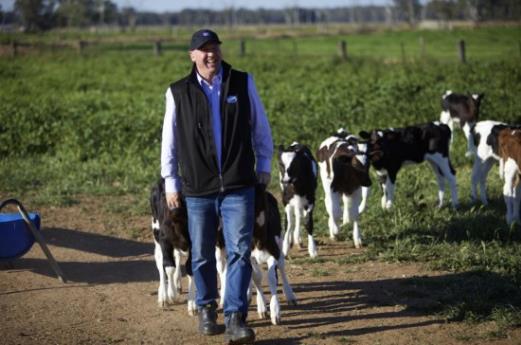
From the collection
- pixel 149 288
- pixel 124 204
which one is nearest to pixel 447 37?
pixel 124 204

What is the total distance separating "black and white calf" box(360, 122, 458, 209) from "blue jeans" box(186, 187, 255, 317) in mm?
6720

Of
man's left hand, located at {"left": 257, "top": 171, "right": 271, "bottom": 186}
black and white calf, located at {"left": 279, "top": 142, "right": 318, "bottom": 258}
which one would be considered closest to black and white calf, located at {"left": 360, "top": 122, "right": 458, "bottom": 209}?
black and white calf, located at {"left": 279, "top": 142, "right": 318, "bottom": 258}

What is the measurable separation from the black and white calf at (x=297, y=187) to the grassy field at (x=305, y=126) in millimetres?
749

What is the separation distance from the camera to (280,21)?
7190 inches

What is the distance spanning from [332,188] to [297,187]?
0.96 meters

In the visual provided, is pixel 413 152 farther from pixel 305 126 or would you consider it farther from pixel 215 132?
pixel 215 132

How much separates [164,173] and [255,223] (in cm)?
128

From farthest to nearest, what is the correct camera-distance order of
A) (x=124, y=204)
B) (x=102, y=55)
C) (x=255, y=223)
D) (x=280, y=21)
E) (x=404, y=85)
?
(x=280, y=21) → (x=102, y=55) → (x=404, y=85) → (x=124, y=204) → (x=255, y=223)

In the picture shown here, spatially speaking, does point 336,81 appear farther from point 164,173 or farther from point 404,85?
point 164,173

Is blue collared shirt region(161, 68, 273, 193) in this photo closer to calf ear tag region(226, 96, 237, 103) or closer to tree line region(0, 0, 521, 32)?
calf ear tag region(226, 96, 237, 103)

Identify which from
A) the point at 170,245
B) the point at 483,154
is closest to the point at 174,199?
the point at 170,245

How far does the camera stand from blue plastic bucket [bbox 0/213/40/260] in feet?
32.1

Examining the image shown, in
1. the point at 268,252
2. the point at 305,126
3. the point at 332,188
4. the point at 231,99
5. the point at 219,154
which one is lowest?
the point at 305,126

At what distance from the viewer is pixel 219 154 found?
24.2 feet
